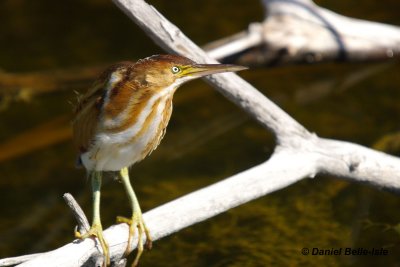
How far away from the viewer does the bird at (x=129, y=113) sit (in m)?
3.37

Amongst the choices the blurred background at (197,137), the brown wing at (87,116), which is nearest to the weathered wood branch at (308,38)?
the blurred background at (197,137)

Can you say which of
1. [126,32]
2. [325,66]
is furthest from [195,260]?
[126,32]

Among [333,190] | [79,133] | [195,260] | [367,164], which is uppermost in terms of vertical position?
[79,133]

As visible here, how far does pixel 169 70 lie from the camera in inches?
132

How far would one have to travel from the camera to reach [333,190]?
5.34 meters

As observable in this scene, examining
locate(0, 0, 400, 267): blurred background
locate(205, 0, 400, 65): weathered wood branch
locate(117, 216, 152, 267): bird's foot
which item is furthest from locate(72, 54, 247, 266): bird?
locate(205, 0, 400, 65): weathered wood branch

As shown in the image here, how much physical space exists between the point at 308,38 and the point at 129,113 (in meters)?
3.13

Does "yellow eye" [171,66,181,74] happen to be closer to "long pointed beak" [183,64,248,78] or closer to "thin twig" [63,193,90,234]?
"long pointed beak" [183,64,248,78]

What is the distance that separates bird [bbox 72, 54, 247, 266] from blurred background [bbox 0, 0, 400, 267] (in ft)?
3.70

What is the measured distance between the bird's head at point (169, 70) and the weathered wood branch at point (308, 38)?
8.57 ft

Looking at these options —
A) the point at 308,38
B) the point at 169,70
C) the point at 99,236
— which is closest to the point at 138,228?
the point at 99,236

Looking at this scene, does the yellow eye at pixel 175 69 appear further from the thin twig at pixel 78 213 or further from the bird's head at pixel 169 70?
the thin twig at pixel 78 213

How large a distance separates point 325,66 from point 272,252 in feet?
7.81

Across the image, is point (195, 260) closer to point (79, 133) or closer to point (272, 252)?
point (272, 252)
